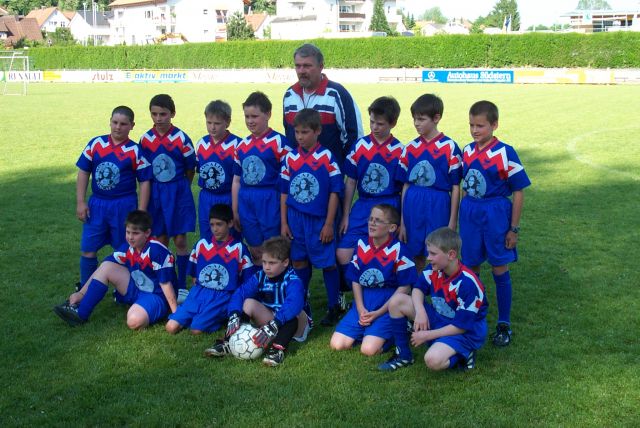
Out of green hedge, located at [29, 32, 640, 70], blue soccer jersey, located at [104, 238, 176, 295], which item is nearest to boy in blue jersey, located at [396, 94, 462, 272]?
blue soccer jersey, located at [104, 238, 176, 295]

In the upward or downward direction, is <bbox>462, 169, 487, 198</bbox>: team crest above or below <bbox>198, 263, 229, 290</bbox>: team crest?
above

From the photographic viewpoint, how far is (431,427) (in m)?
3.73

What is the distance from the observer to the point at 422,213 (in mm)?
5297

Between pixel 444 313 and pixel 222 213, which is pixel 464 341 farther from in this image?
pixel 222 213

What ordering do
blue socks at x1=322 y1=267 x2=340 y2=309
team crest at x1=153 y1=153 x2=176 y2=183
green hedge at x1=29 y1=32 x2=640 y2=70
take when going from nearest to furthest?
1. blue socks at x1=322 y1=267 x2=340 y2=309
2. team crest at x1=153 y1=153 x2=176 y2=183
3. green hedge at x1=29 y1=32 x2=640 y2=70

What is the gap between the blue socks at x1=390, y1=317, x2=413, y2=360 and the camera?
15.2 ft

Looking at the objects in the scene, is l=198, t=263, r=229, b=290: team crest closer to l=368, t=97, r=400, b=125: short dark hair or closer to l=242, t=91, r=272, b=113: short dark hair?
l=242, t=91, r=272, b=113: short dark hair

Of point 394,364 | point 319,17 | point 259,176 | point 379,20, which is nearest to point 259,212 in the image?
point 259,176

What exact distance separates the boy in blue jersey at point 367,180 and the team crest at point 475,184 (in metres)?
0.59

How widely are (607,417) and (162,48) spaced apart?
52867 millimetres

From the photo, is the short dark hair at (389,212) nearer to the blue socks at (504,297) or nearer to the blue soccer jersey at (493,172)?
the blue soccer jersey at (493,172)

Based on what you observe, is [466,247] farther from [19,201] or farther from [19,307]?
[19,201]

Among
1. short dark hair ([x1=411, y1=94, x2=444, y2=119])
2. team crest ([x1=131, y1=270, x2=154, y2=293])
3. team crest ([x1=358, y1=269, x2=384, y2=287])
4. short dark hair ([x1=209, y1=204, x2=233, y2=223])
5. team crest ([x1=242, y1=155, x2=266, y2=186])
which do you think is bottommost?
team crest ([x1=131, y1=270, x2=154, y2=293])

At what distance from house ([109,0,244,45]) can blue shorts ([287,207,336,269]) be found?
91.2 meters
